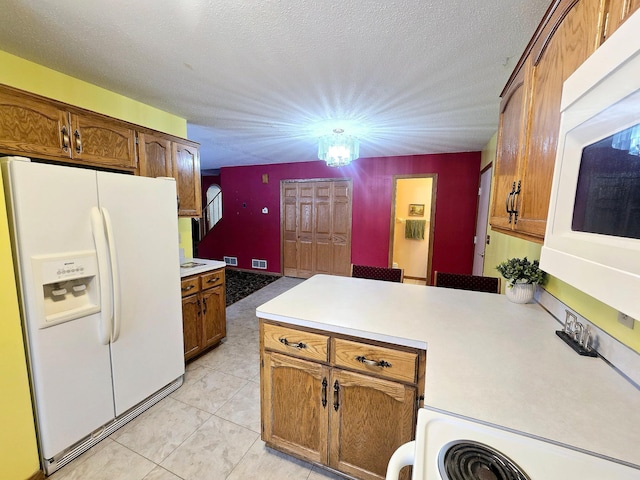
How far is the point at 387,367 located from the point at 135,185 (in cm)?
185

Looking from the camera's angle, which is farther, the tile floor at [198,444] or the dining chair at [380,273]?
the dining chair at [380,273]

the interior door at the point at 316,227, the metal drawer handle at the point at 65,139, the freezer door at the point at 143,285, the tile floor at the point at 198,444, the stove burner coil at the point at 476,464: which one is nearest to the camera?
the stove burner coil at the point at 476,464

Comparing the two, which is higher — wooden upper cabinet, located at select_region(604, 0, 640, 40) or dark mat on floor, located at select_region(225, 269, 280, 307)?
wooden upper cabinet, located at select_region(604, 0, 640, 40)

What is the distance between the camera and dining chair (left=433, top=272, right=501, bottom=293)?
1.91 metres

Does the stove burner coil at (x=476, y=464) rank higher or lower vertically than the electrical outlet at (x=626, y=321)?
lower

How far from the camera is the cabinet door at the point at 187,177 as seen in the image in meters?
2.51

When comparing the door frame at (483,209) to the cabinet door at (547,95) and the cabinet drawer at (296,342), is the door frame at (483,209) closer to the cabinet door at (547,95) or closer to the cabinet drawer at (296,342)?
the cabinet door at (547,95)

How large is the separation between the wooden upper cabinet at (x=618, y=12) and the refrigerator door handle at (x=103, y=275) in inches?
85.4

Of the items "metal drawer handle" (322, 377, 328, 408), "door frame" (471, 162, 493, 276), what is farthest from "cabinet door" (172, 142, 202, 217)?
"door frame" (471, 162, 493, 276)

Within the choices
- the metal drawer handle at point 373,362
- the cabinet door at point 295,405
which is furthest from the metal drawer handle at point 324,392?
the metal drawer handle at point 373,362

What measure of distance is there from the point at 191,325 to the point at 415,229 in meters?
4.27

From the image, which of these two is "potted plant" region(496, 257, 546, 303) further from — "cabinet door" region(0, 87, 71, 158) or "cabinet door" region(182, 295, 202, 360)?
"cabinet door" region(0, 87, 71, 158)

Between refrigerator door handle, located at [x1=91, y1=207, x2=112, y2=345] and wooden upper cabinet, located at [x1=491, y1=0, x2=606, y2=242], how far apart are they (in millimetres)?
2106

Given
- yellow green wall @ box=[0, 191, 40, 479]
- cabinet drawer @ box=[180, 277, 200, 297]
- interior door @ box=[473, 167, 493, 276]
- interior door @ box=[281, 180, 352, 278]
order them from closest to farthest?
yellow green wall @ box=[0, 191, 40, 479] → cabinet drawer @ box=[180, 277, 200, 297] → interior door @ box=[473, 167, 493, 276] → interior door @ box=[281, 180, 352, 278]
